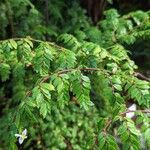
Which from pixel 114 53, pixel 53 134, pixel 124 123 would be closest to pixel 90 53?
pixel 114 53

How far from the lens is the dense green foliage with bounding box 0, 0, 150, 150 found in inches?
79.6

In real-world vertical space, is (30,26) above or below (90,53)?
below

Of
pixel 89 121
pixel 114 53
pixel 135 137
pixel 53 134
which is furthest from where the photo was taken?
pixel 89 121

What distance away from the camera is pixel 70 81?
7.12ft

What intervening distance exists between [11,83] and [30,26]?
64cm

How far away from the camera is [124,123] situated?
192 centimetres

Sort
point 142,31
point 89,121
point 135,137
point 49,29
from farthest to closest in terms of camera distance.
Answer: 1. point 49,29
2. point 89,121
3. point 142,31
4. point 135,137

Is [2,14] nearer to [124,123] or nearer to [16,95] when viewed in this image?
[16,95]

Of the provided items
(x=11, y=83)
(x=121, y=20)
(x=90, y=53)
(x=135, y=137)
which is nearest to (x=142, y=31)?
(x=121, y=20)

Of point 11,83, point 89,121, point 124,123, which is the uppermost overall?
point 124,123

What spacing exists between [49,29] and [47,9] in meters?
0.36

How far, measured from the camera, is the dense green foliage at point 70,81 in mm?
2021

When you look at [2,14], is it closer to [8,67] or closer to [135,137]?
[8,67]

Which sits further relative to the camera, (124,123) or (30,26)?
(30,26)
